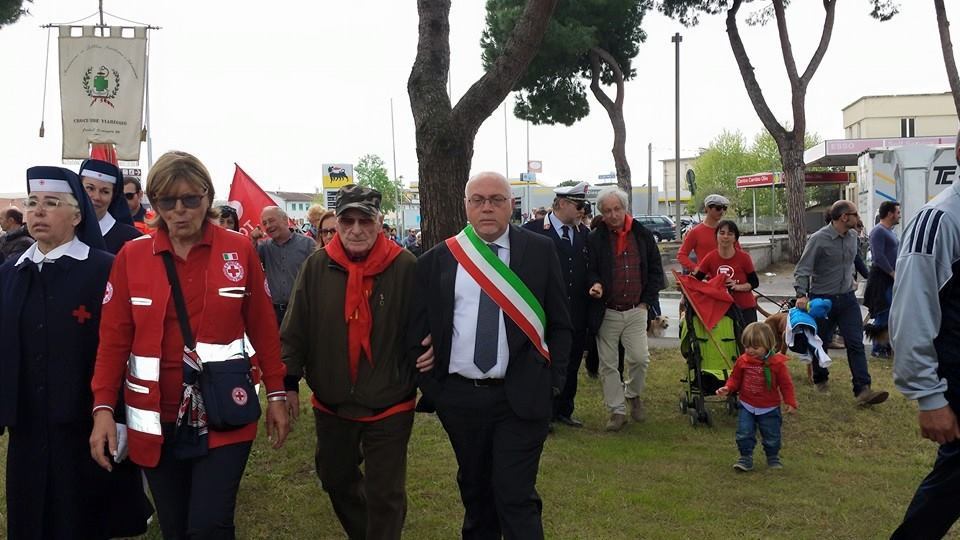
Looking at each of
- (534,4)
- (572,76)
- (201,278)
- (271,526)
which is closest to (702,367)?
(534,4)

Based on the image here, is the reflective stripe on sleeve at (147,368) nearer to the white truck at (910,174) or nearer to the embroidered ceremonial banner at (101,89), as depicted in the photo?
the embroidered ceremonial banner at (101,89)

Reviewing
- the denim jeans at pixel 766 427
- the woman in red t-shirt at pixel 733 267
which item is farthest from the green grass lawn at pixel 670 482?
the woman in red t-shirt at pixel 733 267

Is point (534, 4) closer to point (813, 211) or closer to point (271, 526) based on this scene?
point (271, 526)

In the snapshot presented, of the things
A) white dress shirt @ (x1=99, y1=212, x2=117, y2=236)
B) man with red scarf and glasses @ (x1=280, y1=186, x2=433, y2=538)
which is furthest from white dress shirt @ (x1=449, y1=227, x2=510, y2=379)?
white dress shirt @ (x1=99, y1=212, x2=117, y2=236)

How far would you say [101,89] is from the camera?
11.3 metres

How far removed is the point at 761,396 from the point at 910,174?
13.0 m

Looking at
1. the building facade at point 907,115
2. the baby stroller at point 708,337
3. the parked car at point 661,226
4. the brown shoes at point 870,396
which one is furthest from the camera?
the building facade at point 907,115

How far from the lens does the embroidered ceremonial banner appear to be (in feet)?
37.2

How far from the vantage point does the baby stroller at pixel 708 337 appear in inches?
305

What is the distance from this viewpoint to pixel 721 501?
5609mm

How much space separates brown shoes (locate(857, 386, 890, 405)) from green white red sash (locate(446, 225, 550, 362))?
549cm

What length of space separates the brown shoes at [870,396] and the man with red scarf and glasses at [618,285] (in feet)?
7.96

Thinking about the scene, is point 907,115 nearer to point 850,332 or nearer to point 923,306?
point 850,332

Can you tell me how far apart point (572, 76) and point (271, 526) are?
2157cm
